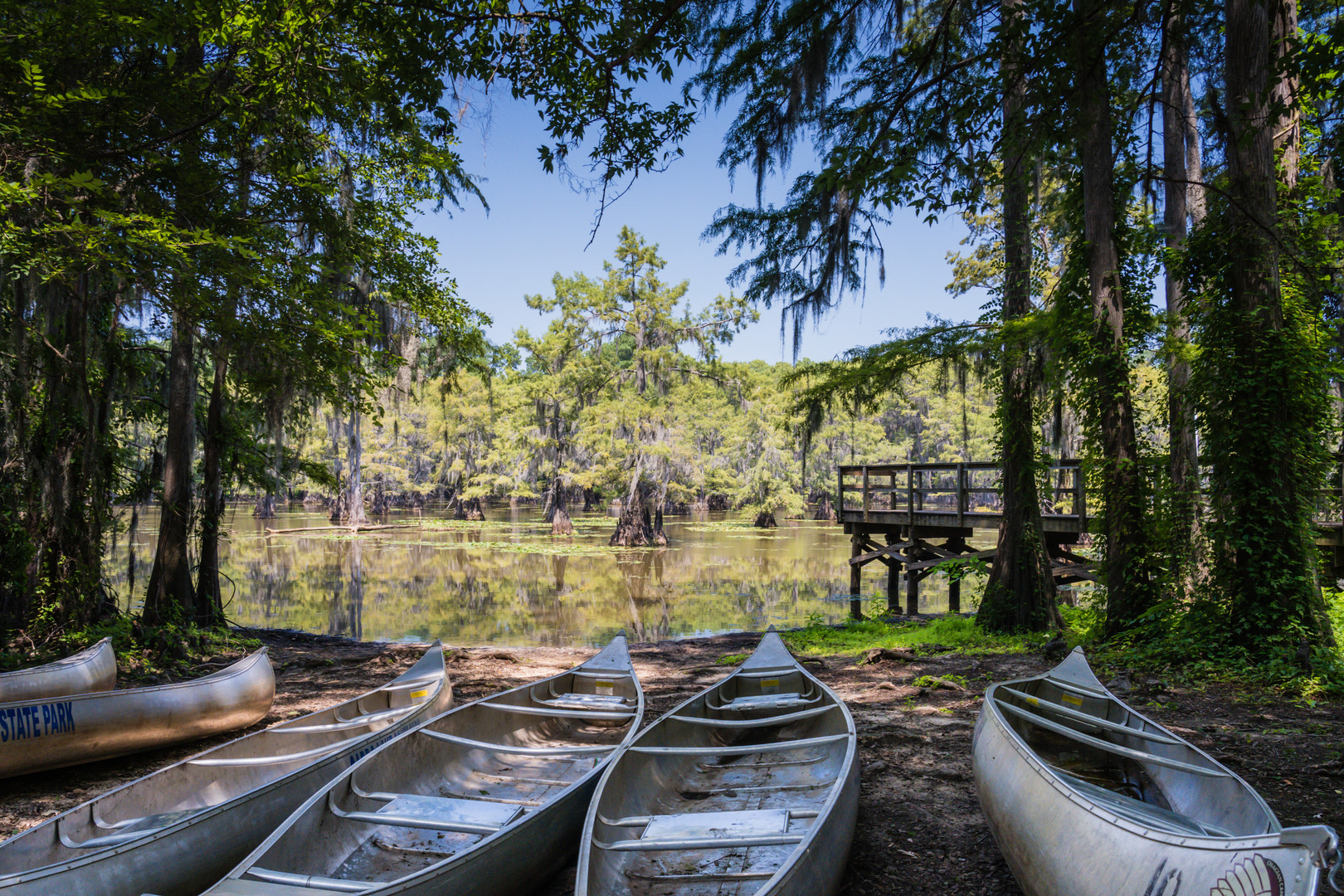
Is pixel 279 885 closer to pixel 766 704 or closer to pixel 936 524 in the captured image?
pixel 766 704

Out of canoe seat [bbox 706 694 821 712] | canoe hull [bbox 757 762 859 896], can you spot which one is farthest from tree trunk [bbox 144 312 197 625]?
canoe hull [bbox 757 762 859 896]

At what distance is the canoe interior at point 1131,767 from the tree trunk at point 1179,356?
3863 mm

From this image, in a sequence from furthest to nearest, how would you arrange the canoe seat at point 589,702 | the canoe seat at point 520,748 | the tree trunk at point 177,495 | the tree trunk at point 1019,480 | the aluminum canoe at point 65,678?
1. the tree trunk at point 177,495
2. the tree trunk at point 1019,480
3. the canoe seat at point 589,702
4. the aluminum canoe at point 65,678
5. the canoe seat at point 520,748

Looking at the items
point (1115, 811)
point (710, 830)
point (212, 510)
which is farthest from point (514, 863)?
point (212, 510)

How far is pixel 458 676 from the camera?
775 cm

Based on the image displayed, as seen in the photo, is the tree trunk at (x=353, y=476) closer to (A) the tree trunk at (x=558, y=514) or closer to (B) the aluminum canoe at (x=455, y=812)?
(A) the tree trunk at (x=558, y=514)

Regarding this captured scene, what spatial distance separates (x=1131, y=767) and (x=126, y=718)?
6.30 metres

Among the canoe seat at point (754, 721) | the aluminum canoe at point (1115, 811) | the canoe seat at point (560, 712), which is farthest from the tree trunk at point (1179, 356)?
the canoe seat at point (560, 712)

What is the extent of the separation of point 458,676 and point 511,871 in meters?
5.33

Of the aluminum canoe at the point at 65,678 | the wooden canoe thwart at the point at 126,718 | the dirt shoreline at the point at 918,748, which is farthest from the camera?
the aluminum canoe at the point at 65,678

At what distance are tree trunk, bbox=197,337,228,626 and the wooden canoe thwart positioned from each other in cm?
479

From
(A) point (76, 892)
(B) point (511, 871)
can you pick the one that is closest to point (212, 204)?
(A) point (76, 892)

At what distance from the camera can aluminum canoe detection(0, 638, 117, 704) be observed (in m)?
4.89

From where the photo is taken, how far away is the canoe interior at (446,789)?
9.23 feet
